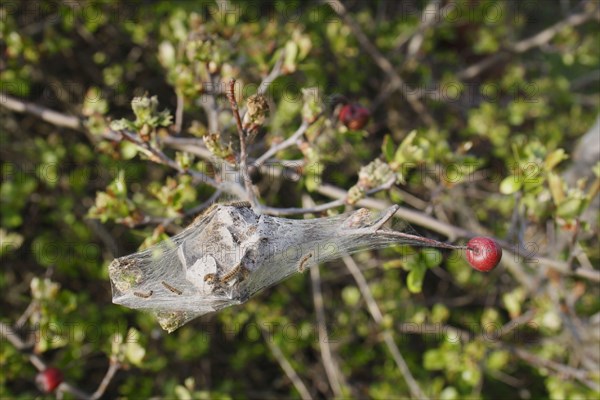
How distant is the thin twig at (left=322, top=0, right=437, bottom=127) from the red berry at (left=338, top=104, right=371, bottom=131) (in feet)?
3.25

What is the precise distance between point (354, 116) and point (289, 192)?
155cm

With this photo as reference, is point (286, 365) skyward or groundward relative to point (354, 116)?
groundward

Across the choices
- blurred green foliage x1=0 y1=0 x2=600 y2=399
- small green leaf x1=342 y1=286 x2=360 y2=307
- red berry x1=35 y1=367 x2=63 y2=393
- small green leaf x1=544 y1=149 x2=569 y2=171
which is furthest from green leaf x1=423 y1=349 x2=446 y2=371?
red berry x1=35 y1=367 x2=63 y2=393

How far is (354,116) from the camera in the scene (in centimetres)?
214

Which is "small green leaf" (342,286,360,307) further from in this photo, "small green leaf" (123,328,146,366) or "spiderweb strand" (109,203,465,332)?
"spiderweb strand" (109,203,465,332)

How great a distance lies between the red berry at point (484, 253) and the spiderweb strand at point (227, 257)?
0.11 m

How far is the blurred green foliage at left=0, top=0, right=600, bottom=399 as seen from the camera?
7.30ft

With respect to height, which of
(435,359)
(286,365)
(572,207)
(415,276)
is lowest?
(286,365)

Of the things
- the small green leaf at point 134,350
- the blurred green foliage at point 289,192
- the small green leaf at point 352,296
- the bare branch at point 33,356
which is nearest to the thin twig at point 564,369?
the blurred green foliage at point 289,192

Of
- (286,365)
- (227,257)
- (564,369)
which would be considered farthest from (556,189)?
(286,365)

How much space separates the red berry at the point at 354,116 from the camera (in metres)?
2.14

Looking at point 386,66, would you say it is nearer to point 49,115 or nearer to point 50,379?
point 49,115

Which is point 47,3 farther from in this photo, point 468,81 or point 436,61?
point 468,81

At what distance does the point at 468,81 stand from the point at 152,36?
8.46ft
